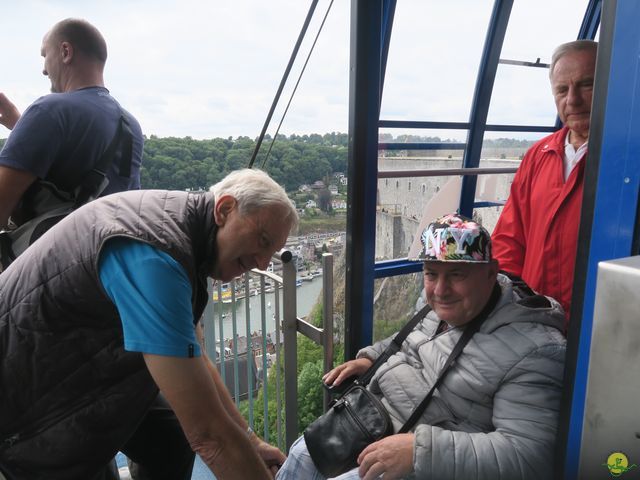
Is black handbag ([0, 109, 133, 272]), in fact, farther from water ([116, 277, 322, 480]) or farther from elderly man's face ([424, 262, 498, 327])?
elderly man's face ([424, 262, 498, 327])

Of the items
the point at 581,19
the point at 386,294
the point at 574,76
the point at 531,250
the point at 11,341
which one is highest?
the point at 581,19

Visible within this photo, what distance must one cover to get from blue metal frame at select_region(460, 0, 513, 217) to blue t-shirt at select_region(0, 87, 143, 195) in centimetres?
260

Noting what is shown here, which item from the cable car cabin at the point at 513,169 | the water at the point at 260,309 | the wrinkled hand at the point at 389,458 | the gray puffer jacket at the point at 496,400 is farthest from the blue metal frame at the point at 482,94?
the wrinkled hand at the point at 389,458

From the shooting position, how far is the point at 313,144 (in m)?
2.70

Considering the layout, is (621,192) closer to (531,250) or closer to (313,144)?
(531,250)

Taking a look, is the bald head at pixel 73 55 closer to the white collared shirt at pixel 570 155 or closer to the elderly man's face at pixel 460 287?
the elderly man's face at pixel 460 287

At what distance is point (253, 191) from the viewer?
1289 mm

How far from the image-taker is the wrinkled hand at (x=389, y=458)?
4.63ft

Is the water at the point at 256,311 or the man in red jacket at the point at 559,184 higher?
the man in red jacket at the point at 559,184

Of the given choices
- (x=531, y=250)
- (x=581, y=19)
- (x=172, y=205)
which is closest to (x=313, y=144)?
(x=531, y=250)

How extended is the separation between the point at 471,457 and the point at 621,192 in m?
0.82

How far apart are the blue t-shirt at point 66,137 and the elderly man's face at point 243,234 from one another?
1.06 meters

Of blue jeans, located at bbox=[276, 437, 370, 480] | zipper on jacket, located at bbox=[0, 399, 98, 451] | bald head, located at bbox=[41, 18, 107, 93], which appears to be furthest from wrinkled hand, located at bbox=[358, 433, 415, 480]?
bald head, located at bbox=[41, 18, 107, 93]

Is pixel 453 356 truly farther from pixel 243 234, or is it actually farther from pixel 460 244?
pixel 243 234
